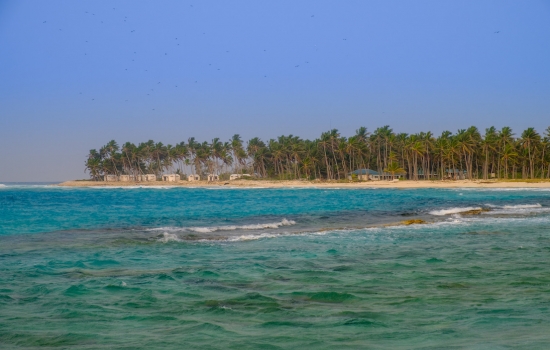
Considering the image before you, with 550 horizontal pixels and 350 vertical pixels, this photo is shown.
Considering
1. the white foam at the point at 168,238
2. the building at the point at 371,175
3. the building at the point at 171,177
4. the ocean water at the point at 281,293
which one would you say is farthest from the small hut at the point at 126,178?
the ocean water at the point at 281,293

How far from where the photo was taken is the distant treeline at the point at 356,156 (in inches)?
3477

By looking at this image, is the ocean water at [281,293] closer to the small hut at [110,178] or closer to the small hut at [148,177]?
the small hut at [148,177]

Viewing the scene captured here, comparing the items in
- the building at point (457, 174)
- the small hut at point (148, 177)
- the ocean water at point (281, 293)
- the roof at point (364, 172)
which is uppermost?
the small hut at point (148, 177)

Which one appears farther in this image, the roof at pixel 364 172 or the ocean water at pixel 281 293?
the roof at pixel 364 172

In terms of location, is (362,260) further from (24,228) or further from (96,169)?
(96,169)

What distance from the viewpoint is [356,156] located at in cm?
11050

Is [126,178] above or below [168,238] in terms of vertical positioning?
above

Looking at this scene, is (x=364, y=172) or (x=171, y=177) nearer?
(x=364, y=172)

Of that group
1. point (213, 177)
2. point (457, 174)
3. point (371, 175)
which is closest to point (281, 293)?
point (371, 175)

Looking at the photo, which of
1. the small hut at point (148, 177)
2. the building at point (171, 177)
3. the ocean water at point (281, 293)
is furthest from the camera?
the small hut at point (148, 177)

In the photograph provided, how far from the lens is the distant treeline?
88306 millimetres

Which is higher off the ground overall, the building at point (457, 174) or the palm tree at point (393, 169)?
the palm tree at point (393, 169)

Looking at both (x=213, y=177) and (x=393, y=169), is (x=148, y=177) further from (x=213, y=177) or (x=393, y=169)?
(x=393, y=169)

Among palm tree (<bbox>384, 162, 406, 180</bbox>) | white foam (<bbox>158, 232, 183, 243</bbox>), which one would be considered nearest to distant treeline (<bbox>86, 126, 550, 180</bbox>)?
palm tree (<bbox>384, 162, 406, 180</bbox>)
